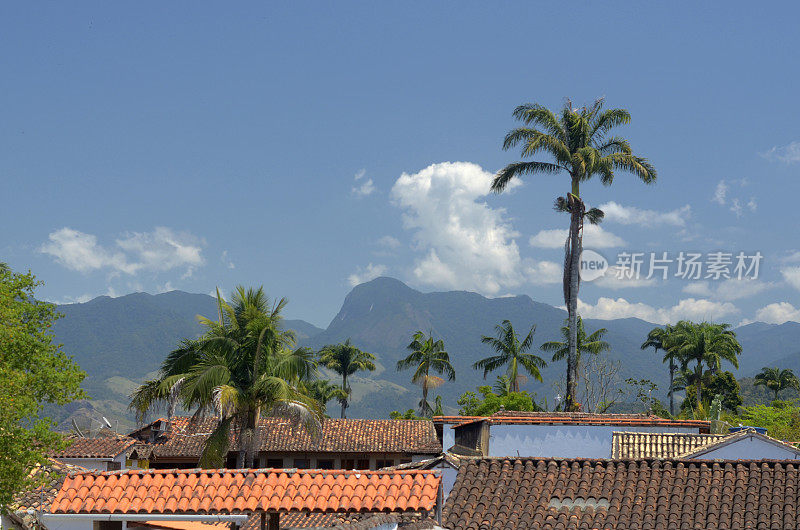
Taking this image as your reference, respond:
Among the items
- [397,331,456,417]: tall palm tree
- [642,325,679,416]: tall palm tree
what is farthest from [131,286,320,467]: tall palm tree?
[642,325,679,416]: tall palm tree

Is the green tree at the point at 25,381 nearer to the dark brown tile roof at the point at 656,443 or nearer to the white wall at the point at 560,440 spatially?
the white wall at the point at 560,440

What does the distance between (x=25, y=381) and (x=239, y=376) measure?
41.1ft

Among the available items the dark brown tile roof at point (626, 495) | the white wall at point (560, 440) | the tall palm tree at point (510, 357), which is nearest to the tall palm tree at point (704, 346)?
the tall palm tree at point (510, 357)

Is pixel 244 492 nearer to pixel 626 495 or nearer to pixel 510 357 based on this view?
pixel 626 495

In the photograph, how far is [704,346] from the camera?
83.6m

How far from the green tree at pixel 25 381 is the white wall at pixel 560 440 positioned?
1695 centimetres

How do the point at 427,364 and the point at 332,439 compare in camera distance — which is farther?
the point at 427,364

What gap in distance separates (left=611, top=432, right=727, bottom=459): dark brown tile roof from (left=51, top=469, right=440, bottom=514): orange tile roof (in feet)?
54.3

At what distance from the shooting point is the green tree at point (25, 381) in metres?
16.3

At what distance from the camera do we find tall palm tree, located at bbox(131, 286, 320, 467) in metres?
27.7

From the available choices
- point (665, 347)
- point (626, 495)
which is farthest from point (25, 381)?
point (665, 347)

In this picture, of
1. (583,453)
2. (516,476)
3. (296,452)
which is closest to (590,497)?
(516,476)

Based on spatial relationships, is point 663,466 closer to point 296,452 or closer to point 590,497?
point 590,497

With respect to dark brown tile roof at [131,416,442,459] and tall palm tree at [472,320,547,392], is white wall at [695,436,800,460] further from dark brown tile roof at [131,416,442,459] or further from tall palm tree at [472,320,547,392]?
tall palm tree at [472,320,547,392]
